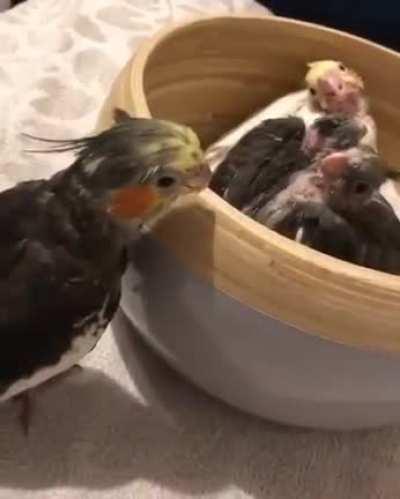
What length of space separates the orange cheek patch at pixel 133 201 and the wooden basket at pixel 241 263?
0.02 m

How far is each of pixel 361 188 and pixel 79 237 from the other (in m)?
0.21

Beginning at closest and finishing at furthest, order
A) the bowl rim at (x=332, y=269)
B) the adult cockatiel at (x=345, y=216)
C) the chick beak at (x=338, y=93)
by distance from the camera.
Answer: the bowl rim at (x=332, y=269), the adult cockatiel at (x=345, y=216), the chick beak at (x=338, y=93)

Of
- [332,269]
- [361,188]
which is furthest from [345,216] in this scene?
[332,269]

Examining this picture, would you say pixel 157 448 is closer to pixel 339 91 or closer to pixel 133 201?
pixel 133 201

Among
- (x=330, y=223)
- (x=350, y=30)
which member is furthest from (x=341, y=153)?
(x=350, y=30)

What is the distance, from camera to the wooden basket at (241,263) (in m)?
0.60

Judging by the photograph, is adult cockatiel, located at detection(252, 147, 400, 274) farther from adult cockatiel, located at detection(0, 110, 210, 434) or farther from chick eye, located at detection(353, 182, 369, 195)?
adult cockatiel, located at detection(0, 110, 210, 434)

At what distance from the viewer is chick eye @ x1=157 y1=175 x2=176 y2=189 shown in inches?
24.5

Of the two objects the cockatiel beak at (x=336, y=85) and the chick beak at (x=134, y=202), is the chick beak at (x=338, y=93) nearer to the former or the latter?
the cockatiel beak at (x=336, y=85)

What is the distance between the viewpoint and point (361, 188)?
28.7 inches

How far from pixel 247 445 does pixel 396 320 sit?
0.57 ft

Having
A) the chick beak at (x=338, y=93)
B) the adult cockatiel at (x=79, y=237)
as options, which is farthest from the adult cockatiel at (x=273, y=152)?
the adult cockatiel at (x=79, y=237)

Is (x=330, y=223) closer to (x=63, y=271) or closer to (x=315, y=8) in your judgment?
(x=63, y=271)

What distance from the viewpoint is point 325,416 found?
0.67m
